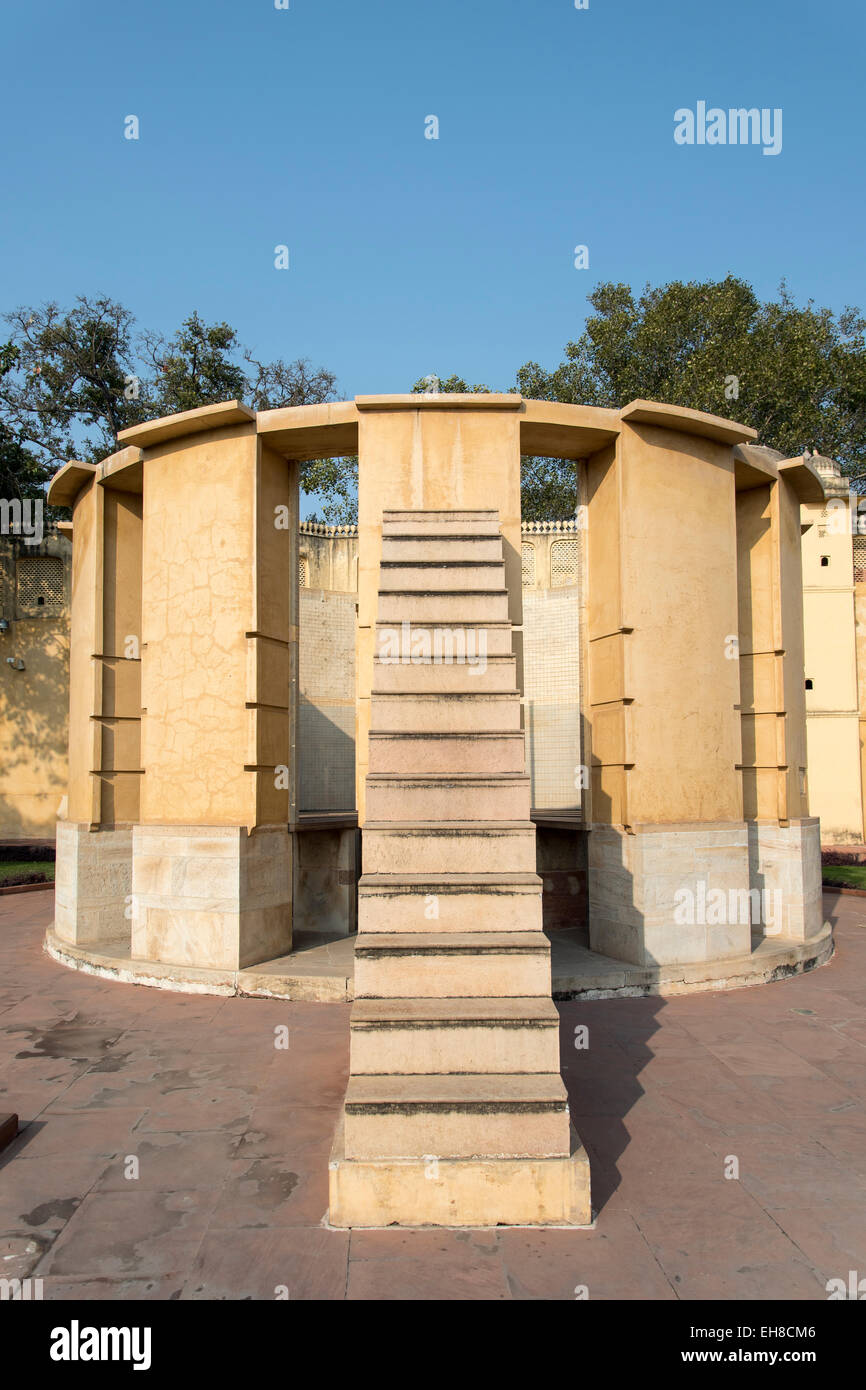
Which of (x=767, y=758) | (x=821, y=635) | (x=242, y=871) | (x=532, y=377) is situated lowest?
(x=242, y=871)

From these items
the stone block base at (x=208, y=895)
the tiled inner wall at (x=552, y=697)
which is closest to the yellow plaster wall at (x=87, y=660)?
the stone block base at (x=208, y=895)

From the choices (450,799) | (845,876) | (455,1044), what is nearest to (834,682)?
(845,876)

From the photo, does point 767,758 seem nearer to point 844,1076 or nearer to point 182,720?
point 844,1076

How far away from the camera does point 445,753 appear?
528 centimetres

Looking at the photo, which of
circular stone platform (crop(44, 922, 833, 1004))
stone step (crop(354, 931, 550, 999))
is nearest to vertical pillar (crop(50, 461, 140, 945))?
circular stone platform (crop(44, 922, 833, 1004))

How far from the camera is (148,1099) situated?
18.3 ft

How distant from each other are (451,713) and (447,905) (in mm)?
1290

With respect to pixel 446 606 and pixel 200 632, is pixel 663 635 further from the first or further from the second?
pixel 200 632

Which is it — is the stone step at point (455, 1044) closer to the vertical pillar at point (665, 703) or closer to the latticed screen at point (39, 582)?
the vertical pillar at point (665, 703)

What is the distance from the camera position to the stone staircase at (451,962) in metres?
3.93

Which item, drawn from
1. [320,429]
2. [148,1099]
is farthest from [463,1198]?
[320,429]

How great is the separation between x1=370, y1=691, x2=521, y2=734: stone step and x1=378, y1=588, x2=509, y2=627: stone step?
0.63 m

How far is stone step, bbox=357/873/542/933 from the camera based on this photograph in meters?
4.56
